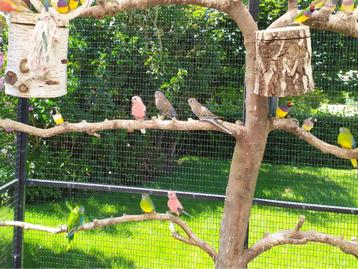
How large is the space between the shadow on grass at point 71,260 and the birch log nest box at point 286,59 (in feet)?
7.21

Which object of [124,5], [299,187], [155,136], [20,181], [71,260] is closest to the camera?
[124,5]

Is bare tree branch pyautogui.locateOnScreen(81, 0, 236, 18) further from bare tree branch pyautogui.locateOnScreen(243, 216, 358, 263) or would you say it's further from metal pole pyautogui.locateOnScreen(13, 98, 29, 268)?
metal pole pyautogui.locateOnScreen(13, 98, 29, 268)

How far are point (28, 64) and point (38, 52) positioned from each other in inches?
2.3

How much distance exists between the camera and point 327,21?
2.00 m

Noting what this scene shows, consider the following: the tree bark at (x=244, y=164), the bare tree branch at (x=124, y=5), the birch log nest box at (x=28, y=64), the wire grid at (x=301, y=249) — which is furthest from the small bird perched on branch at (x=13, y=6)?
the wire grid at (x=301, y=249)

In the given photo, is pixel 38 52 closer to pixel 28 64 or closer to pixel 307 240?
pixel 28 64

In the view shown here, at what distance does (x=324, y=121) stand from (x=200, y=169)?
1.20 meters

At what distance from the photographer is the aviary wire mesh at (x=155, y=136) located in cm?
368

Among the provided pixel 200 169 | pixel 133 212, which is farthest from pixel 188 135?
pixel 133 212

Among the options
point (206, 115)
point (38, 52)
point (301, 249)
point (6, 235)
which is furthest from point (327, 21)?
point (6, 235)

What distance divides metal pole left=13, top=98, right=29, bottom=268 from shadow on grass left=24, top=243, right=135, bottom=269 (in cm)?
45

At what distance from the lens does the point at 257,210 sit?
13.7 ft

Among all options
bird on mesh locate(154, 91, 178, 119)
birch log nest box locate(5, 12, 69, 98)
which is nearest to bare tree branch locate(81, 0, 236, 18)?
birch log nest box locate(5, 12, 69, 98)

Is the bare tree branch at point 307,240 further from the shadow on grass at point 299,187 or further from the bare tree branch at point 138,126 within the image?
the shadow on grass at point 299,187
